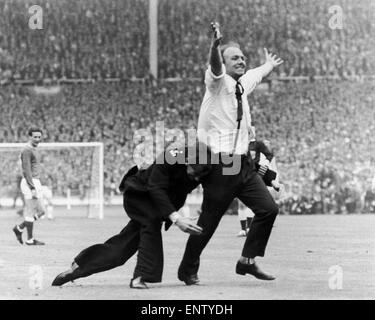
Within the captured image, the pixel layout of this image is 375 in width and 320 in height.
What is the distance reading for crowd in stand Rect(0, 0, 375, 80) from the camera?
3622 cm

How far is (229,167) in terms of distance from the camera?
8.54 meters

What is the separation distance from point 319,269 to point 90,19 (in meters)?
27.7

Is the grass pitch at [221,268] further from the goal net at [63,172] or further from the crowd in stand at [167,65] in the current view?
the crowd in stand at [167,65]

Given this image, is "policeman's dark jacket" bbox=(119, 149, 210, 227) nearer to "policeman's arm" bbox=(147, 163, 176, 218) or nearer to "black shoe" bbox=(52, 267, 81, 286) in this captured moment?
"policeman's arm" bbox=(147, 163, 176, 218)

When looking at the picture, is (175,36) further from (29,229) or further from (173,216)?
(173,216)

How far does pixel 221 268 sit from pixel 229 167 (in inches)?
92.3

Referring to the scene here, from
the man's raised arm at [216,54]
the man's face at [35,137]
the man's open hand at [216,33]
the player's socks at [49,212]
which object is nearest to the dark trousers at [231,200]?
the man's raised arm at [216,54]

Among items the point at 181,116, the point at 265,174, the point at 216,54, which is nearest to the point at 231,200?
the point at 265,174

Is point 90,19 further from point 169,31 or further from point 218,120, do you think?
point 218,120

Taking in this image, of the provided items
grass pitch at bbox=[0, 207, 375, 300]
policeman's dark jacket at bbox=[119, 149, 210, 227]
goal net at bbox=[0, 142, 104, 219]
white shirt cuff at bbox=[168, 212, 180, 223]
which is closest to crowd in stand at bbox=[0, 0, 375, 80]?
goal net at bbox=[0, 142, 104, 219]

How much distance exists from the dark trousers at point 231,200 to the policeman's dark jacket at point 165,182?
17cm

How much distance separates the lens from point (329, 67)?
121ft
